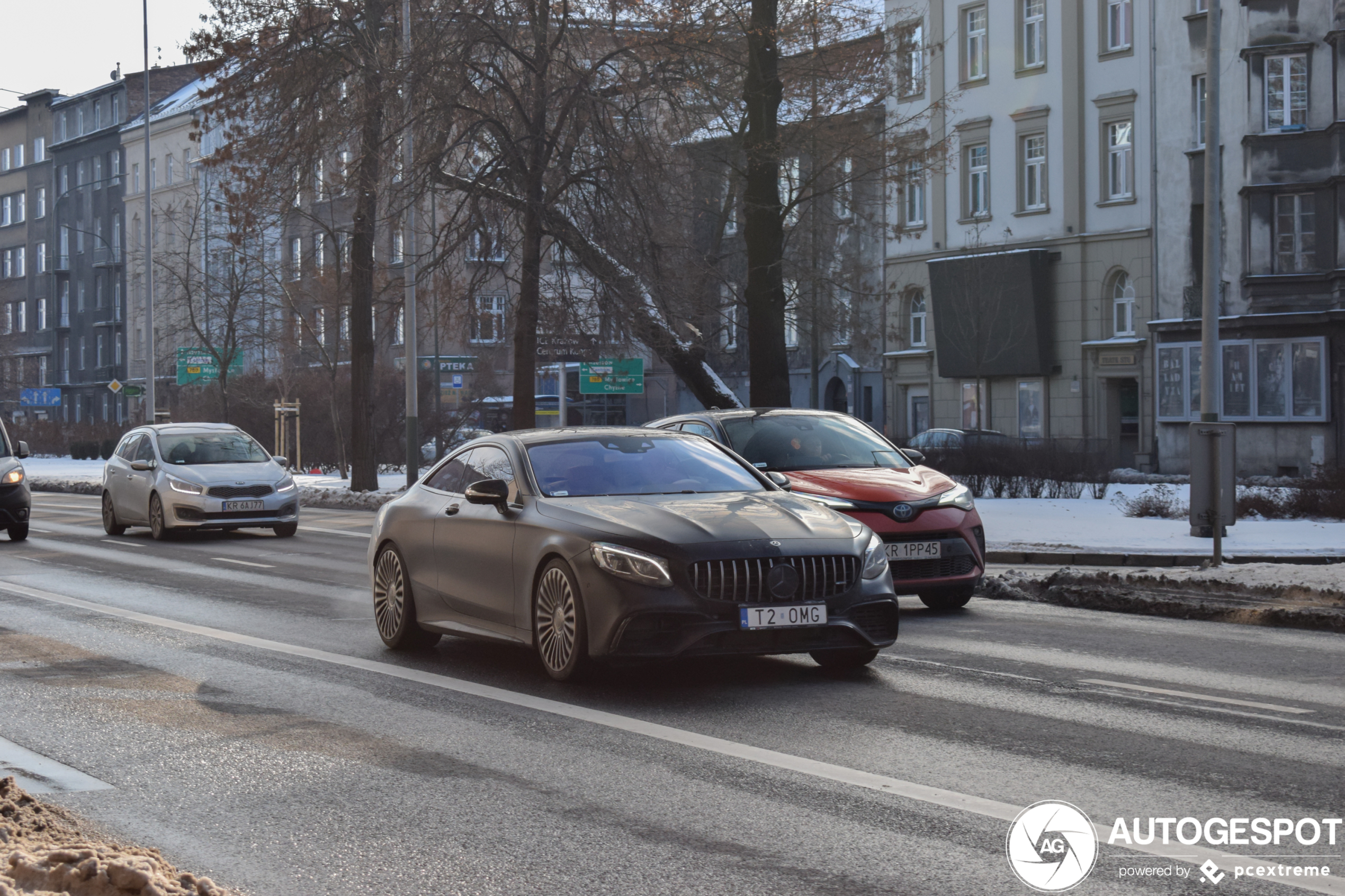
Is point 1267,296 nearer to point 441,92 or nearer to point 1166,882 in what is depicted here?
point 441,92

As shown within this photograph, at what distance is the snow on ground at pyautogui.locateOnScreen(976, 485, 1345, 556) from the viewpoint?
18.3 m

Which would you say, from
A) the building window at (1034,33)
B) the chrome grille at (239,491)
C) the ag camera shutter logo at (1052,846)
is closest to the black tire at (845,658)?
the ag camera shutter logo at (1052,846)

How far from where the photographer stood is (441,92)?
2631 centimetres

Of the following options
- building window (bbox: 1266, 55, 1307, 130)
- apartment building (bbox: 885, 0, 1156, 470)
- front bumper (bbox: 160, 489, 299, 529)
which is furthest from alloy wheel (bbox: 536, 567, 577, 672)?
building window (bbox: 1266, 55, 1307, 130)

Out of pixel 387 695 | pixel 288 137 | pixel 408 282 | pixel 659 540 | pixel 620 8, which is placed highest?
pixel 620 8

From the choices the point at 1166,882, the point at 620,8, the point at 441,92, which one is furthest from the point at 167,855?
the point at 620,8

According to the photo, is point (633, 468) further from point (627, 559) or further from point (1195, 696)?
point (1195, 696)

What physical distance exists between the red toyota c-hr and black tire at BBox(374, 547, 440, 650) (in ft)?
8.81

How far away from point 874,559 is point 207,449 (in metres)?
16.6

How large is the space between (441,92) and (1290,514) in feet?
45.6

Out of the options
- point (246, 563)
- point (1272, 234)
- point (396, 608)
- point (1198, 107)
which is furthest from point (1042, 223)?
point (396, 608)

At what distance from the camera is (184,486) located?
74.8 ft

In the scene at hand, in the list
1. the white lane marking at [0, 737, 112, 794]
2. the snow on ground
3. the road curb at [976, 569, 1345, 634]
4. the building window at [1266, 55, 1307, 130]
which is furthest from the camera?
the building window at [1266, 55, 1307, 130]

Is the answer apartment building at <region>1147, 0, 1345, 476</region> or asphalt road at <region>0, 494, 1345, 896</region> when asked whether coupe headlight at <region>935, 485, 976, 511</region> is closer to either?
asphalt road at <region>0, 494, 1345, 896</region>
